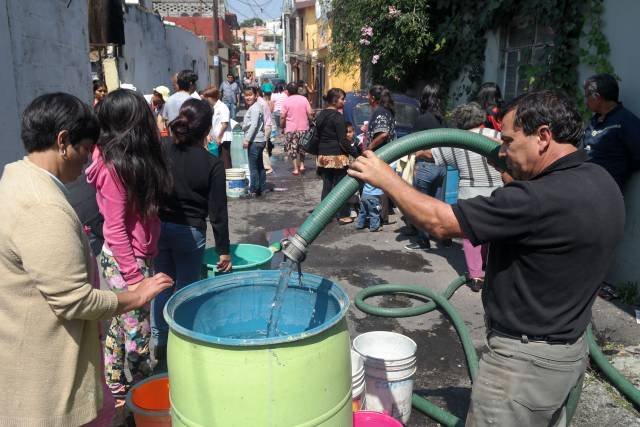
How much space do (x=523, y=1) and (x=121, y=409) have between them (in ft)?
21.1

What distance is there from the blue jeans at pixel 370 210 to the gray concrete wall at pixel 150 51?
6.19 m

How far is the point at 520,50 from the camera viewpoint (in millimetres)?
7172

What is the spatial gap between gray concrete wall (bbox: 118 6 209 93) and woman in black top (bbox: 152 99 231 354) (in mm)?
8031

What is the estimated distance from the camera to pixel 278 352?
5.79 feet

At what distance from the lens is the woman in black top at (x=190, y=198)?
10.8 feet

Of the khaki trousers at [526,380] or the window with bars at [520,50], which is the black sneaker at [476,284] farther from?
the khaki trousers at [526,380]

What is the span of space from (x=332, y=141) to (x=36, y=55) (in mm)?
3776

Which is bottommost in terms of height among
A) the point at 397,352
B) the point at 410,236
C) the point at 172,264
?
the point at 410,236

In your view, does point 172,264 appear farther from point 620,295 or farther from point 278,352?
point 620,295

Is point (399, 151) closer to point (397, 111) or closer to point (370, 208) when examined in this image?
point (370, 208)

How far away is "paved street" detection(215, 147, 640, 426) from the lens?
341 centimetres

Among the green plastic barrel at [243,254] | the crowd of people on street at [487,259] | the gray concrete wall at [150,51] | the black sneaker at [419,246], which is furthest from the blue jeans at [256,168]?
the crowd of people on street at [487,259]

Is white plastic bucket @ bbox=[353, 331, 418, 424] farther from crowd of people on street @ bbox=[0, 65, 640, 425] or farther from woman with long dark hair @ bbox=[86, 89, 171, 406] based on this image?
woman with long dark hair @ bbox=[86, 89, 171, 406]

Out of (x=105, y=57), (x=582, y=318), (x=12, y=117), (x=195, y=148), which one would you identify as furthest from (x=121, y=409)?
(x=105, y=57)
